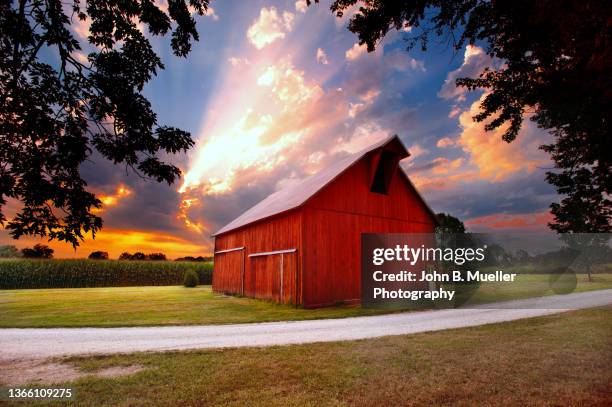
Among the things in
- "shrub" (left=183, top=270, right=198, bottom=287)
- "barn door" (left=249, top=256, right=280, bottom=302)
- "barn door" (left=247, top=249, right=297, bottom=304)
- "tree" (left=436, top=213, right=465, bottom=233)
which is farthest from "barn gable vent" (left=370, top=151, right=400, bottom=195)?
"shrub" (left=183, top=270, right=198, bottom=287)

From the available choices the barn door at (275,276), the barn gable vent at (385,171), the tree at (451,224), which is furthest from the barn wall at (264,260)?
the tree at (451,224)

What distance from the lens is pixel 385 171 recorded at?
20000 mm

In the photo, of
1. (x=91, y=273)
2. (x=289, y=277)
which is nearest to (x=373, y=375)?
(x=289, y=277)

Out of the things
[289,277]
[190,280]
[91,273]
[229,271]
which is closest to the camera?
[289,277]

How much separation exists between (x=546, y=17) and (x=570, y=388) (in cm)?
500

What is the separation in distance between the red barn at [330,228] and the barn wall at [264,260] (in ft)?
0.15

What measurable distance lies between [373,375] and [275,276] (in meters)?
12.9

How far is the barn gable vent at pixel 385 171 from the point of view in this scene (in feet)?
64.3

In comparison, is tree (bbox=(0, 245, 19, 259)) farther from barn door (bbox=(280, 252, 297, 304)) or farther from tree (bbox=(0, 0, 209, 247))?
tree (bbox=(0, 0, 209, 247))

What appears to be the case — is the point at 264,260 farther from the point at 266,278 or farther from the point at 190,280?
the point at 190,280

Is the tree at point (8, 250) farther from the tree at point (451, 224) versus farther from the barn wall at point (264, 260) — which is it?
the tree at point (451, 224)

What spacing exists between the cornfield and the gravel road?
33.2 metres

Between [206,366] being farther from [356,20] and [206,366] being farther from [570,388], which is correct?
[356,20]

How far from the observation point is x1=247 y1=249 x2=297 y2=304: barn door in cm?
1658
